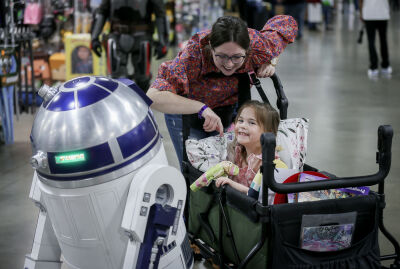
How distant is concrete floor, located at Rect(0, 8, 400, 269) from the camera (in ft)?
12.1

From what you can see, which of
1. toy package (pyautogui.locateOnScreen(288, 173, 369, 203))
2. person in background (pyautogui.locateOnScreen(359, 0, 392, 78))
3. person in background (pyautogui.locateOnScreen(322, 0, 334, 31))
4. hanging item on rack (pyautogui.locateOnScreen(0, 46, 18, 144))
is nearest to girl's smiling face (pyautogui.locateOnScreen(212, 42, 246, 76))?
toy package (pyautogui.locateOnScreen(288, 173, 369, 203))

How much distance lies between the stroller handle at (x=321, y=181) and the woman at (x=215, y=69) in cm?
47

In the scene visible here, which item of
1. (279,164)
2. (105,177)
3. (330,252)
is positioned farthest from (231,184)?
(105,177)

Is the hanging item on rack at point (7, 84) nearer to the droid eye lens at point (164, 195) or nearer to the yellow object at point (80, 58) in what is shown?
the yellow object at point (80, 58)

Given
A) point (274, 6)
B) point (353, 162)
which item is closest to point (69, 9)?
point (353, 162)

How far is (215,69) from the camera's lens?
2896mm

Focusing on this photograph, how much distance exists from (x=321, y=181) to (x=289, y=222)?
196 mm

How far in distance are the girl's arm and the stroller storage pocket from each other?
34 centimetres

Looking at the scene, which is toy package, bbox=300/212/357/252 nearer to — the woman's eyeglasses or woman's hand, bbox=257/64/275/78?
the woman's eyeglasses

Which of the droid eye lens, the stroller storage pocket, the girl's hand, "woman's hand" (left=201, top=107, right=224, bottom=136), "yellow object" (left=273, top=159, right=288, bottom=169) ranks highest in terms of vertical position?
"woman's hand" (left=201, top=107, right=224, bottom=136)

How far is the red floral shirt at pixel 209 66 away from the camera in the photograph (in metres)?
2.82

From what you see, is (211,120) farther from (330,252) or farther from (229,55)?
(330,252)

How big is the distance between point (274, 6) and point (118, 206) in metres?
12.7

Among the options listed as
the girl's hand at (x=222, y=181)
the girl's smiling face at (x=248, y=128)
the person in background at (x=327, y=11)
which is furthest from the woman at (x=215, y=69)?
the person in background at (x=327, y=11)
